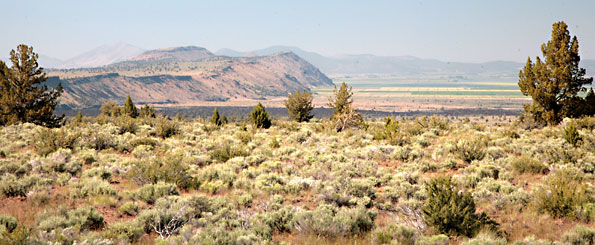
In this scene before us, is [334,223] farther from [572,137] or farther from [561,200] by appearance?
[572,137]

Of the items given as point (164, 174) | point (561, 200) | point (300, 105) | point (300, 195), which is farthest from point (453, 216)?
point (300, 105)

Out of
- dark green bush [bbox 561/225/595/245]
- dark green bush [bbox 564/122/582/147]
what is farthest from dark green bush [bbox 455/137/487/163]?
dark green bush [bbox 561/225/595/245]

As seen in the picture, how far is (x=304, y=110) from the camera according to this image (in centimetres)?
3391

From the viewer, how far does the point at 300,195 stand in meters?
8.21

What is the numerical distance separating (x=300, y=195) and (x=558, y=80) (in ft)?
66.9

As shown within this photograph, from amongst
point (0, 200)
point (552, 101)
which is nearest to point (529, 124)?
point (552, 101)

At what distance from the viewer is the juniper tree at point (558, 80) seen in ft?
63.7

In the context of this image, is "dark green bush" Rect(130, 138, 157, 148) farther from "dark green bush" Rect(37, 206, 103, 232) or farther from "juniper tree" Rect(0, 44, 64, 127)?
"juniper tree" Rect(0, 44, 64, 127)

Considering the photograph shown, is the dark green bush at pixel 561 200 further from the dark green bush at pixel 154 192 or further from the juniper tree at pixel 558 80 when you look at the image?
the juniper tree at pixel 558 80

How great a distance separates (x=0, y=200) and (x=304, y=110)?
1109 inches

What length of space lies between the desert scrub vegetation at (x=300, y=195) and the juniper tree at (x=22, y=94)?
1339cm

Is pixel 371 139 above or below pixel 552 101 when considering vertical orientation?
below

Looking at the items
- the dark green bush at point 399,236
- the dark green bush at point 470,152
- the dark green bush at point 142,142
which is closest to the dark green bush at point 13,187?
the dark green bush at point 142,142

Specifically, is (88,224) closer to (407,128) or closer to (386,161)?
(386,161)
